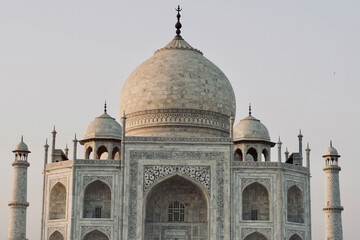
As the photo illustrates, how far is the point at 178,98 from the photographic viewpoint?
30688 millimetres

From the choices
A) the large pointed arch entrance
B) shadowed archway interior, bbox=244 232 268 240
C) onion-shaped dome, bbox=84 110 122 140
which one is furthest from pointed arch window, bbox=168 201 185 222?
onion-shaped dome, bbox=84 110 122 140

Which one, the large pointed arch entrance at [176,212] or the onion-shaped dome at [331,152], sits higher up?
the onion-shaped dome at [331,152]

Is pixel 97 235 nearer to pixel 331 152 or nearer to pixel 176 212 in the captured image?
pixel 176 212

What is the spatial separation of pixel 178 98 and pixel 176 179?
3.56 meters

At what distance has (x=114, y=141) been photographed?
29688mm

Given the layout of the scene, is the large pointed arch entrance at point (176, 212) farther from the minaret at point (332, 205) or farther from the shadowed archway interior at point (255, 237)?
the minaret at point (332, 205)

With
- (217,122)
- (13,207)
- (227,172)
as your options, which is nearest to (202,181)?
(227,172)

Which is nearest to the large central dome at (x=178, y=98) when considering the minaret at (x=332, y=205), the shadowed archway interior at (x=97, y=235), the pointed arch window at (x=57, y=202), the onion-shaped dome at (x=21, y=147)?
the pointed arch window at (x=57, y=202)

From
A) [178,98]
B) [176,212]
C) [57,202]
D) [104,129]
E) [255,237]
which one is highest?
[178,98]

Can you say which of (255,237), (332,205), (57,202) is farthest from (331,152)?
(57,202)

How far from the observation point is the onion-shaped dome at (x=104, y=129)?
96.9 feet

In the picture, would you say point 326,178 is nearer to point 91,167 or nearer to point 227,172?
point 227,172

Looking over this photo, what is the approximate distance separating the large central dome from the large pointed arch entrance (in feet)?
7.09

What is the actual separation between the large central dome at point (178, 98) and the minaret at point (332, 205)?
4.13 meters
